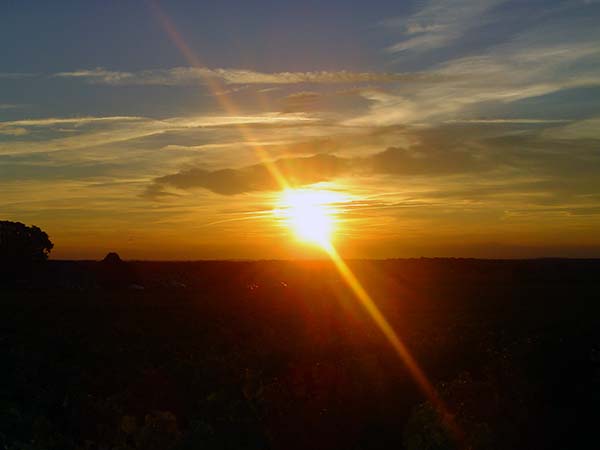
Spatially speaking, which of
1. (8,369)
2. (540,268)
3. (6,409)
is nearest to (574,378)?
(6,409)

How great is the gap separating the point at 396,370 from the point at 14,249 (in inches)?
→ 2518

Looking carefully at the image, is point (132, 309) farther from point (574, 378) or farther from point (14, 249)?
point (14, 249)

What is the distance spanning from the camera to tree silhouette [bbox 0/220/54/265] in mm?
A: 70562

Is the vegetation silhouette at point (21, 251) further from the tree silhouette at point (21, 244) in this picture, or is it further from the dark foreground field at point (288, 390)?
the dark foreground field at point (288, 390)

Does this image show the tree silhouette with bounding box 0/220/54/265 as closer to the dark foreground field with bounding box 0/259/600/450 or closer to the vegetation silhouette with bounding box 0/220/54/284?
the vegetation silhouette with bounding box 0/220/54/284

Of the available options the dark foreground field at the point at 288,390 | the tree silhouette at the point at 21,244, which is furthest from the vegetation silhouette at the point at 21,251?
the dark foreground field at the point at 288,390

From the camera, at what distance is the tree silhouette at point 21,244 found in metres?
70.6

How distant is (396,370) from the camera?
14.7 metres

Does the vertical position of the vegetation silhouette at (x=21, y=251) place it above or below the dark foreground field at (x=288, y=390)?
above

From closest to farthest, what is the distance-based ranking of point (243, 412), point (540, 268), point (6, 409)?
point (243, 412), point (6, 409), point (540, 268)

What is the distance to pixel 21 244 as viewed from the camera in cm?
7219

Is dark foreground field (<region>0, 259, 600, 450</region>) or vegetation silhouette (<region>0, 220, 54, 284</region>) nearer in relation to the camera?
dark foreground field (<region>0, 259, 600, 450</region>)

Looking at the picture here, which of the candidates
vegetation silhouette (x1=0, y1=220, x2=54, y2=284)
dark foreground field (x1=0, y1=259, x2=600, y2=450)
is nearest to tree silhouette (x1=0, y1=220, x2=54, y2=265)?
vegetation silhouette (x1=0, y1=220, x2=54, y2=284)

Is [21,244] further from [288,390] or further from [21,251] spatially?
[288,390]
